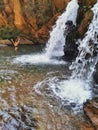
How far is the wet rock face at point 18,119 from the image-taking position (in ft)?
23.8

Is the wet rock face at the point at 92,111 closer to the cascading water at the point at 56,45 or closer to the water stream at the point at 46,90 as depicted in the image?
the water stream at the point at 46,90

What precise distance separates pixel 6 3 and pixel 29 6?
2655mm

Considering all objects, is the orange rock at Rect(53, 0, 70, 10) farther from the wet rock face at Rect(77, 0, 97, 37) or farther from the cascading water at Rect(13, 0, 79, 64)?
the wet rock face at Rect(77, 0, 97, 37)

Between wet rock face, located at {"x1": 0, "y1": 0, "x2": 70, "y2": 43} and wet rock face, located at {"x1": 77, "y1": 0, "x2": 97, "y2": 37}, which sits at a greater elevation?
wet rock face, located at {"x1": 77, "y1": 0, "x2": 97, "y2": 37}

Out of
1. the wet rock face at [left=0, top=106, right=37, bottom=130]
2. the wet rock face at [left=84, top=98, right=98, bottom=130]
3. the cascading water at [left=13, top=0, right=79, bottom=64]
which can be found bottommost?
the cascading water at [left=13, top=0, right=79, bottom=64]

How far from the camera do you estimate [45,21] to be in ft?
79.8

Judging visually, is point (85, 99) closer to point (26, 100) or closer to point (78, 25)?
point (26, 100)

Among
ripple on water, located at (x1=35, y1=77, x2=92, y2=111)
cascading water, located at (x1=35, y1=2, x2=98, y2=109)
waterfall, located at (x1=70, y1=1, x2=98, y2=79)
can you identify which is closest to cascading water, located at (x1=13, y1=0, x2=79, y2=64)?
waterfall, located at (x1=70, y1=1, x2=98, y2=79)

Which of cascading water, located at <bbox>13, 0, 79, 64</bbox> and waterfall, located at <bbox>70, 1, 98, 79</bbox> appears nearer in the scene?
waterfall, located at <bbox>70, 1, 98, 79</bbox>

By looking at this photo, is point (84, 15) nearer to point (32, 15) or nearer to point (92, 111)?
point (32, 15)

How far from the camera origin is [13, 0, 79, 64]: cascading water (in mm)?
16391

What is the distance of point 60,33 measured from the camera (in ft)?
66.0

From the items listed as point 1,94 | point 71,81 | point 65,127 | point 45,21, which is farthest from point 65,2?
point 65,127

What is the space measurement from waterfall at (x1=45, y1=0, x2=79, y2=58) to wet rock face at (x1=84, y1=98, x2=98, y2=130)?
1037cm
